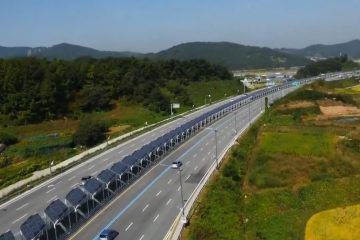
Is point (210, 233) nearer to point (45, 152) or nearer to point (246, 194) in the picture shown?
point (246, 194)

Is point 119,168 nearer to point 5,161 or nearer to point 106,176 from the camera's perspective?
point 106,176

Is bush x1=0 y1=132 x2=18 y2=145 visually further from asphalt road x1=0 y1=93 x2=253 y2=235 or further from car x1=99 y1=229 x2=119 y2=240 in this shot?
car x1=99 y1=229 x2=119 y2=240

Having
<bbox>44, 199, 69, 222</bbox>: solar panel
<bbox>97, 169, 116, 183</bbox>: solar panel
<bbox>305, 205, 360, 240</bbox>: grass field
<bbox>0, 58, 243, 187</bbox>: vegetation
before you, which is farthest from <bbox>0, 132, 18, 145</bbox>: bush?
<bbox>305, 205, 360, 240</bbox>: grass field

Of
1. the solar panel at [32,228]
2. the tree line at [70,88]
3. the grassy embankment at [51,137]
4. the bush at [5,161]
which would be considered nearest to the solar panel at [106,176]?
the solar panel at [32,228]

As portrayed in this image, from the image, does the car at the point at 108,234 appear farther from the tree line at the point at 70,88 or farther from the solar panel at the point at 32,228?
the tree line at the point at 70,88

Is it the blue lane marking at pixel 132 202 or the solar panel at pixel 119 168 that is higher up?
the solar panel at pixel 119 168

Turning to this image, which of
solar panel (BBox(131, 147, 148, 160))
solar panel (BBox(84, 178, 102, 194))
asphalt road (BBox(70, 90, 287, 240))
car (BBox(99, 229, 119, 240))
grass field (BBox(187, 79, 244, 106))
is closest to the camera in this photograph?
car (BBox(99, 229, 119, 240))

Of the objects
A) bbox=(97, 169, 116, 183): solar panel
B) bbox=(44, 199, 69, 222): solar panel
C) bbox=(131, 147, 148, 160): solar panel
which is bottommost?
bbox=(131, 147, 148, 160): solar panel
